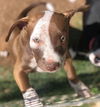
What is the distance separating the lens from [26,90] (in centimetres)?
239

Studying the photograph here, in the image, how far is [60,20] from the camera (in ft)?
7.09

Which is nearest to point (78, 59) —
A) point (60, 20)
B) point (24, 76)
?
point (24, 76)

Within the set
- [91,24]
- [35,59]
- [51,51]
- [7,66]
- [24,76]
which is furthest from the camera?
[91,24]

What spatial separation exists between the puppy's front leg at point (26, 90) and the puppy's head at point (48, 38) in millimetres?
264

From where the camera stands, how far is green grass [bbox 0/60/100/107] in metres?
2.60

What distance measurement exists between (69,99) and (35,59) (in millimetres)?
401

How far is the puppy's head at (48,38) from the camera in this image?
6.86 ft

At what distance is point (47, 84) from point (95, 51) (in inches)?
17.1

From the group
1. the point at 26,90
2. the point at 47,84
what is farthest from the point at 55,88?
the point at 26,90

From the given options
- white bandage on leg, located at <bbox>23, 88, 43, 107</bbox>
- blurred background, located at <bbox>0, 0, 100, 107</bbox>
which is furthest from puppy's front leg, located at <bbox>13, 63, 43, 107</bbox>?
blurred background, located at <bbox>0, 0, 100, 107</bbox>

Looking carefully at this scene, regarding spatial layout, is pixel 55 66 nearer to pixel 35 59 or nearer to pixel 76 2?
pixel 35 59

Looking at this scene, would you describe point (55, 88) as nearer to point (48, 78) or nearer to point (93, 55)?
point (48, 78)

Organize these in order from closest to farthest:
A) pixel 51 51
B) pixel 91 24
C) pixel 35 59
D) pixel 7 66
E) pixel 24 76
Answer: pixel 51 51 < pixel 35 59 < pixel 24 76 < pixel 7 66 < pixel 91 24

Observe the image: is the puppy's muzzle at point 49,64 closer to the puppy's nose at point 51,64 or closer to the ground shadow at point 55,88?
the puppy's nose at point 51,64
